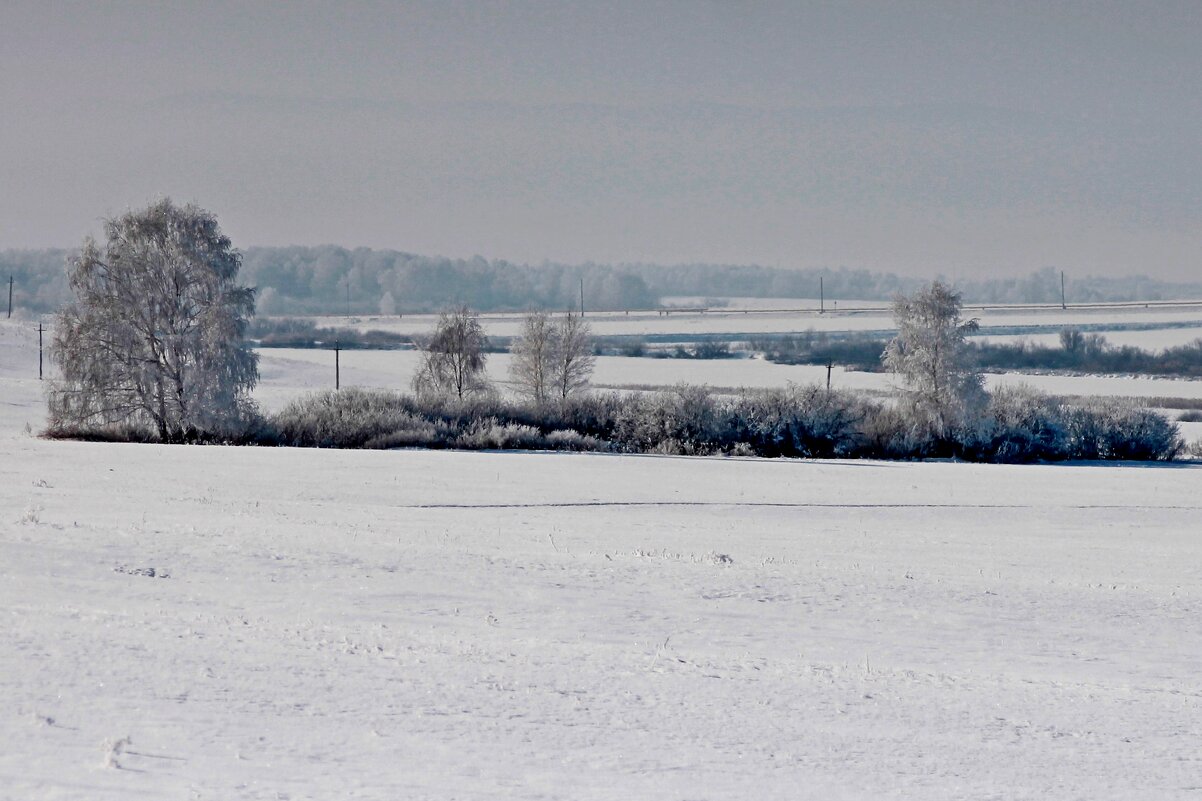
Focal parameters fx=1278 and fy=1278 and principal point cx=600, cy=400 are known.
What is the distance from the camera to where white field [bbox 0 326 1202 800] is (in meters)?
6.71

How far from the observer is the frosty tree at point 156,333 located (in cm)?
4466

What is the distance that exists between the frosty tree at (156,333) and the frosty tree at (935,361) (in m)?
28.5

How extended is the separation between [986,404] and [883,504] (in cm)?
3085

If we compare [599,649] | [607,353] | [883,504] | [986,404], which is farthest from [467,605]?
[607,353]

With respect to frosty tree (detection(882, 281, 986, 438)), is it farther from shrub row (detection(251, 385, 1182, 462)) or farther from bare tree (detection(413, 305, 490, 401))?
bare tree (detection(413, 305, 490, 401))

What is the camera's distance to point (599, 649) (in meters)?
9.38

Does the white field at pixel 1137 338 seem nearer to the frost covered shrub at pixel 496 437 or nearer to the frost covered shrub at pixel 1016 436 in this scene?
the frost covered shrub at pixel 1016 436

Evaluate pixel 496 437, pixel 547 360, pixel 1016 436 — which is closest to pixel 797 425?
pixel 1016 436

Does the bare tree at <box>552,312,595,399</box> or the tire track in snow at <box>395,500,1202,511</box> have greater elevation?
A: the bare tree at <box>552,312,595,399</box>

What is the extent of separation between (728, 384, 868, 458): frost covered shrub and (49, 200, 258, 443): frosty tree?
65.3 ft

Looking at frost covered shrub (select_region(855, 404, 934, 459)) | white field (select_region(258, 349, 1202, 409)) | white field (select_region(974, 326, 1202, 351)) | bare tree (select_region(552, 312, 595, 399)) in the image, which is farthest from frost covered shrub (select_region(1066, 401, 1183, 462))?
white field (select_region(974, 326, 1202, 351))

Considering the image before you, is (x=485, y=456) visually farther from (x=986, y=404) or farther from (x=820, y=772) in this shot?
(x=820, y=772)

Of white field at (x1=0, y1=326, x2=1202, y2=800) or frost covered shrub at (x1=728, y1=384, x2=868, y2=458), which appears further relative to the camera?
→ frost covered shrub at (x1=728, y1=384, x2=868, y2=458)

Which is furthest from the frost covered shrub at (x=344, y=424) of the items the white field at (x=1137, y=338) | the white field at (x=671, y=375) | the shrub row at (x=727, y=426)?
the white field at (x=1137, y=338)
